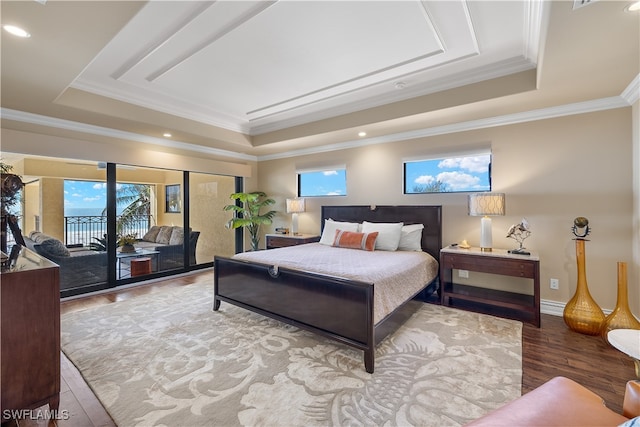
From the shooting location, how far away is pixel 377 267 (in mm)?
2805

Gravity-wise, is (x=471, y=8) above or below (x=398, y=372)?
above

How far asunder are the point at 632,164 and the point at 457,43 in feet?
7.49

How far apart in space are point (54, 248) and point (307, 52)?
4.23 meters

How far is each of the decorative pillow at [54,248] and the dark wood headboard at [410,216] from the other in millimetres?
4063

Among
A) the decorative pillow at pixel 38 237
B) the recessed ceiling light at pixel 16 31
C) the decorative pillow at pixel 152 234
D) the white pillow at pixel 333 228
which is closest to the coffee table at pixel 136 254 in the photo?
the decorative pillow at pixel 152 234

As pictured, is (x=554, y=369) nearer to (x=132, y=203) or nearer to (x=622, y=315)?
(x=622, y=315)

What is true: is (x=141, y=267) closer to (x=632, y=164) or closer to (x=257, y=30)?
(x=257, y=30)

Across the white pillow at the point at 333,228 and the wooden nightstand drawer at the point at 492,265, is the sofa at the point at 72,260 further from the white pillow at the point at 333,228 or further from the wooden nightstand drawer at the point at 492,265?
the wooden nightstand drawer at the point at 492,265

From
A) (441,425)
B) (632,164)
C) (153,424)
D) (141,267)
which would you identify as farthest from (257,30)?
(141,267)

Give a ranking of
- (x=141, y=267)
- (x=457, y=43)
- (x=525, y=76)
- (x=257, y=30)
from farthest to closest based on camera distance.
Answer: (x=141, y=267) < (x=525, y=76) < (x=457, y=43) < (x=257, y=30)

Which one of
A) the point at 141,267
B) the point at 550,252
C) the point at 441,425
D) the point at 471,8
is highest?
the point at 471,8

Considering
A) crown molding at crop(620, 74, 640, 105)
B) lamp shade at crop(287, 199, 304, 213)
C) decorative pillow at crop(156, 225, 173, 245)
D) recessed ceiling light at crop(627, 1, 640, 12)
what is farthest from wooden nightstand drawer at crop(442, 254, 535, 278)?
decorative pillow at crop(156, 225, 173, 245)

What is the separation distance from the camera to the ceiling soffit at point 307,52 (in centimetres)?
221

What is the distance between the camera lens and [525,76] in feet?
9.48
